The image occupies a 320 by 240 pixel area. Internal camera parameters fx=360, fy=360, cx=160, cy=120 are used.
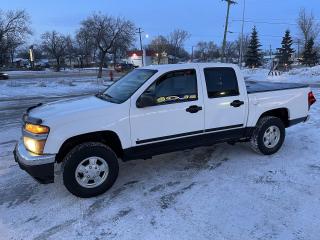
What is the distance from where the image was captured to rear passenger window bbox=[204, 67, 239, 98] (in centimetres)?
582

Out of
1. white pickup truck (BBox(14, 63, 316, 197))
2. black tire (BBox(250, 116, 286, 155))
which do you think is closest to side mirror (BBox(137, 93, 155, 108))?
white pickup truck (BBox(14, 63, 316, 197))

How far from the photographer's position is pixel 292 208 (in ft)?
14.8

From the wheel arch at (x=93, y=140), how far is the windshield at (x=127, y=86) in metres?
0.54

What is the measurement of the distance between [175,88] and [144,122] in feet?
2.49

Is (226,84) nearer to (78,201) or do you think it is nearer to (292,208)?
(292,208)

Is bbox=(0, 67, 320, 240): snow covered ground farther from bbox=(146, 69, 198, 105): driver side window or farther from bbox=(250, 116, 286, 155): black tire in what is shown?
bbox=(146, 69, 198, 105): driver side window

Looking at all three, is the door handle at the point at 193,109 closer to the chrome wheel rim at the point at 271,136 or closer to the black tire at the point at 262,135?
the black tire at the point at 262,135

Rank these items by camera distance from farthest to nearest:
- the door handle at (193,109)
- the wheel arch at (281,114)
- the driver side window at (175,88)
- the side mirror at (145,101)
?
the wheel arch at (281,114) → the door handle at (193,109) → the driver side window at (175,88) → the side mirror at (145,101)

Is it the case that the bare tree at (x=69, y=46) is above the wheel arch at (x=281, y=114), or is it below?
above

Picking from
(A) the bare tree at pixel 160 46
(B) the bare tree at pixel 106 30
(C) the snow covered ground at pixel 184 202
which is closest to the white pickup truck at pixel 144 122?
(C) the snow covered ground at pixel 184 202

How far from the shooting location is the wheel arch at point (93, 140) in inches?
194

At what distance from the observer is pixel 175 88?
217 inches

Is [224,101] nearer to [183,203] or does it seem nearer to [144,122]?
[144,122]

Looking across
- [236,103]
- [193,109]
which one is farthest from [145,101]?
[236,103]
